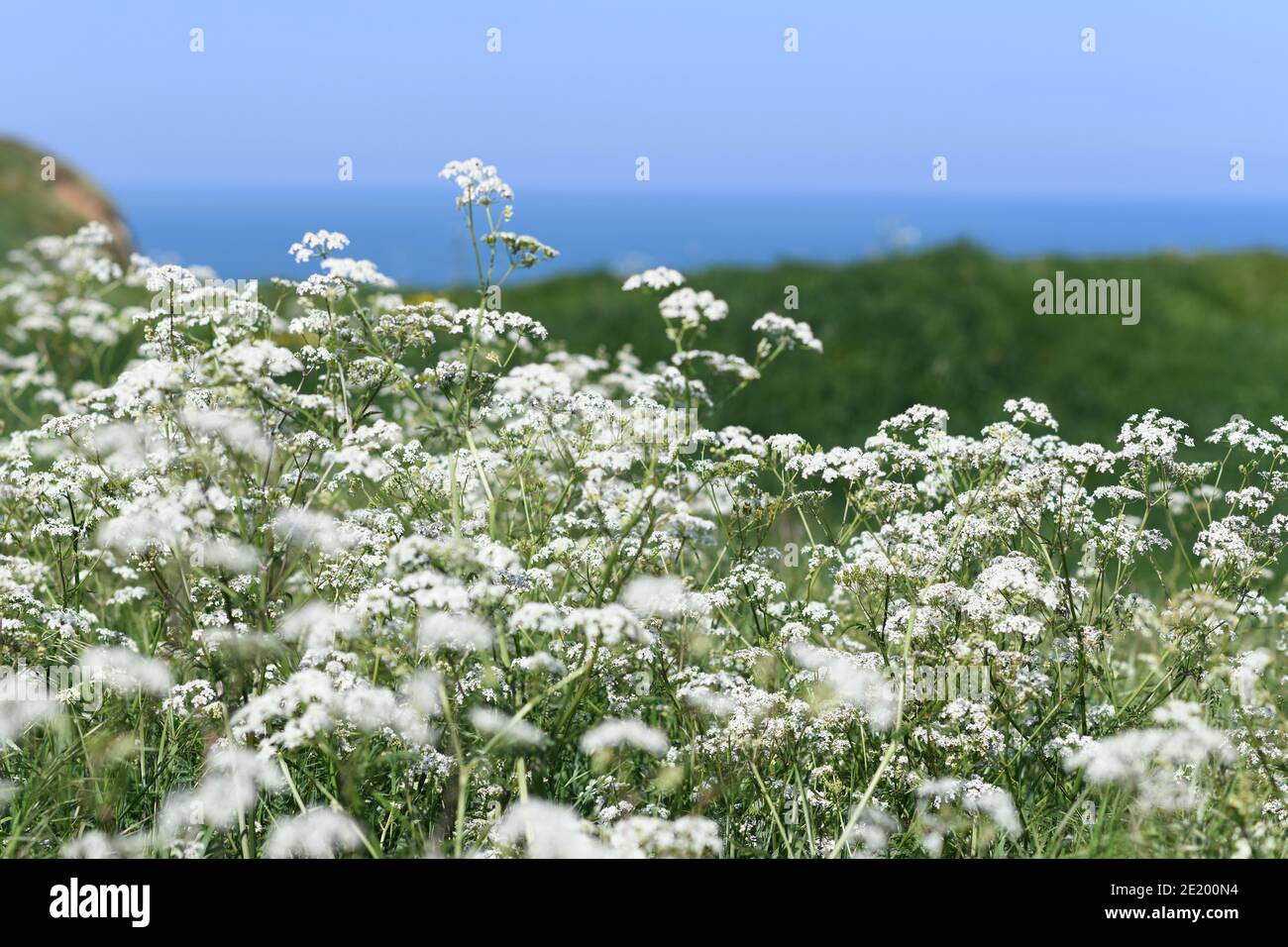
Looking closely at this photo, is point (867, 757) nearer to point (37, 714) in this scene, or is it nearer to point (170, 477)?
point (170, 477)

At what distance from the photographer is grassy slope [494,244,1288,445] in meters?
12.2

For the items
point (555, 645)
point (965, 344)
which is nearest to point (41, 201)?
point (965, 344)

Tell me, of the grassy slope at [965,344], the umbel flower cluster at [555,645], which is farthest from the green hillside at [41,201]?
the umbel flower cluster at [555,645]

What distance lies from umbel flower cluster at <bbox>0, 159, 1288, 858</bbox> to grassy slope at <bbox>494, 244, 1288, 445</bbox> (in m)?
6.68

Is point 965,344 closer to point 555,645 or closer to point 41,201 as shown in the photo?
point 555,645

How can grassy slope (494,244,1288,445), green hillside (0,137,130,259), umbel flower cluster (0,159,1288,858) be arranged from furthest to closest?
green hillside (0,137,130,259) < grassy slope (494,244,1288,445) < umbel flower cluster (0,159,1288,858)

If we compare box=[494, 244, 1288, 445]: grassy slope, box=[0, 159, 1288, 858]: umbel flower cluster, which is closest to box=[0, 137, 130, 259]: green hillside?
box=[494, 244, 1288, 445]: grassy slope

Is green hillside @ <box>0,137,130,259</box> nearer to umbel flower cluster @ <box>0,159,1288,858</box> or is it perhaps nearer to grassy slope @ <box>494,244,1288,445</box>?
grassy slope @ <box>494,244,1288,445</box>

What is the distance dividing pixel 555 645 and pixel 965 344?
31.7 feet

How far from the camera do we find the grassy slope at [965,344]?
1220 cm

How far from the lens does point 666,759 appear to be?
180 inches

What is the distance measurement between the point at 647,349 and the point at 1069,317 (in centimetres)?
511

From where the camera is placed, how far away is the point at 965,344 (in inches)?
518
